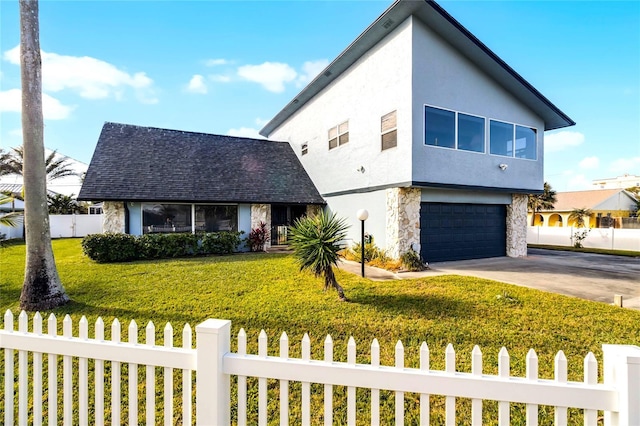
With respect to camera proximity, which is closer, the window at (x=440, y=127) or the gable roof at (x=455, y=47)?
the gable roof at (x=455, y=47)

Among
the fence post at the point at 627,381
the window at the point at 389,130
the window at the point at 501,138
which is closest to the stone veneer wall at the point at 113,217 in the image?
the window at the point at 389,130

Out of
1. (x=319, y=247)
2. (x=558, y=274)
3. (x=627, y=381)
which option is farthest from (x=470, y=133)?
(x=627, y=381)

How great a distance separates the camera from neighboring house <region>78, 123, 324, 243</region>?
1256 cm

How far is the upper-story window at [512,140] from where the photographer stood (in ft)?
38.2

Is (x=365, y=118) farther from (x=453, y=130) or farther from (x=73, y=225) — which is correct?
(x=73, y=225)

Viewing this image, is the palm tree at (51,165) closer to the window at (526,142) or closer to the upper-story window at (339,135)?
the upper-story window at (339,135)

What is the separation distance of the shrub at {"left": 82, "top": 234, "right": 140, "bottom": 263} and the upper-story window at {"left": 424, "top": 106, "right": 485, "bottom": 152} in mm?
11595

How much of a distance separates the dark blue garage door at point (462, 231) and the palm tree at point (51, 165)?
27.6 m

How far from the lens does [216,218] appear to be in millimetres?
14086

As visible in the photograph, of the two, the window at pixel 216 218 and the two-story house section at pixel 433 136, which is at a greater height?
the two-story house section at pixel 433 136

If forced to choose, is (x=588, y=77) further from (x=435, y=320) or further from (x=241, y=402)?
(x=241, y=402)

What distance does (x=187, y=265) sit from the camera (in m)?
10.3

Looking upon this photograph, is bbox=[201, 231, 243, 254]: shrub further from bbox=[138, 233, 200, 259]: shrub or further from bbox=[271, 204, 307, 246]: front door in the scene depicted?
bbox=[271, 204, 307, 246]: front door

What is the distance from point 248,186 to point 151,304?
931 centimetres
